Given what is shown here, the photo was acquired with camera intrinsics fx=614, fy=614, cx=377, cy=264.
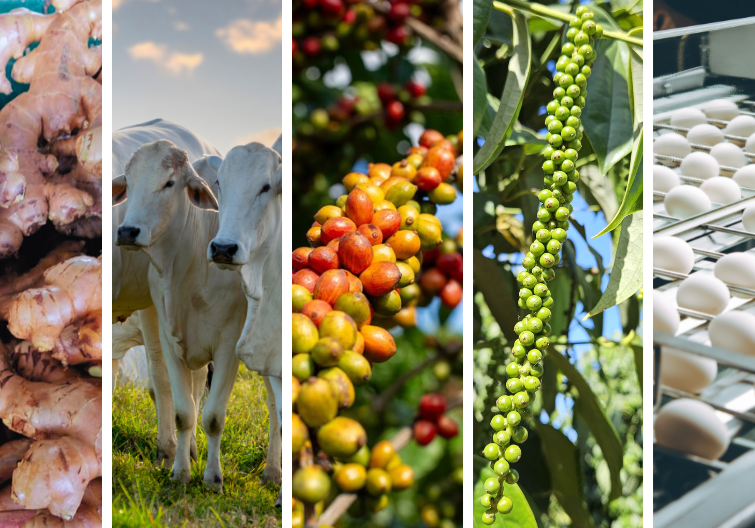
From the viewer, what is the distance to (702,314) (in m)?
0.97

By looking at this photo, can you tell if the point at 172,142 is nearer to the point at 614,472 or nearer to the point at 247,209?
the point at 247,209

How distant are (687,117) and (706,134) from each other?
0.14 feet

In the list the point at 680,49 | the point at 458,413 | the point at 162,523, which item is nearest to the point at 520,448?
the point at 458,413

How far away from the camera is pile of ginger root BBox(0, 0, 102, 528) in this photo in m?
1.04

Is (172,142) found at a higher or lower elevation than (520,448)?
higher

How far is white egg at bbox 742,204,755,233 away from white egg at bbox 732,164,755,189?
0.12 feet

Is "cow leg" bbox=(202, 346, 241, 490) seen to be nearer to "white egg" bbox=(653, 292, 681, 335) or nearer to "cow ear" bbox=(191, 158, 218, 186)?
"cow ear" bbox=(191, 158, 218, 186)

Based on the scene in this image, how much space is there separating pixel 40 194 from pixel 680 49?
112cm

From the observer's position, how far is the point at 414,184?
102 centimetres

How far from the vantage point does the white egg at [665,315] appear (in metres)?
0.97

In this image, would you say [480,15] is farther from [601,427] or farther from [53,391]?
[53,391]

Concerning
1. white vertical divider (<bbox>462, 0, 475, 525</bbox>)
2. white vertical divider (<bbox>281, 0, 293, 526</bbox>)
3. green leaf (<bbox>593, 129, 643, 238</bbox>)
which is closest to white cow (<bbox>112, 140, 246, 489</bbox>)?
white vertical divider (<bbox>281, 0, 293, 526</bbox>)

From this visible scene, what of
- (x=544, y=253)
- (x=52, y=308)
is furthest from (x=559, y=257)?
(x=52, y=308)

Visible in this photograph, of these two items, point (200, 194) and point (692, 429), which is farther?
point (200, 194)
